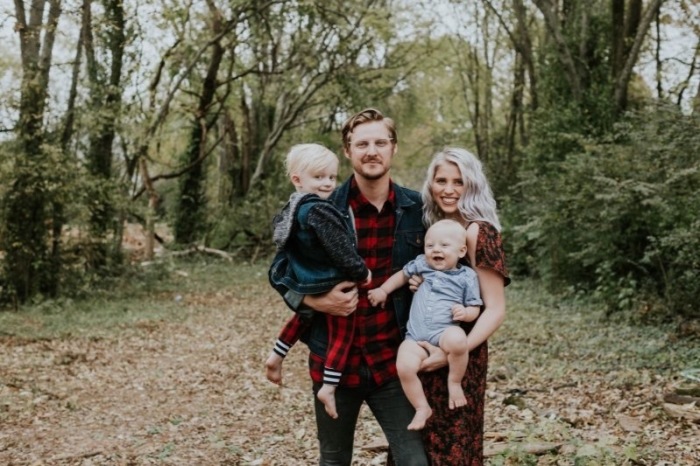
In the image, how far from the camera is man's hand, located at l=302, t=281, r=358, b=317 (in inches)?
120

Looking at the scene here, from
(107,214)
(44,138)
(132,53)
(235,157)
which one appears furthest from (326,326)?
(235,157)

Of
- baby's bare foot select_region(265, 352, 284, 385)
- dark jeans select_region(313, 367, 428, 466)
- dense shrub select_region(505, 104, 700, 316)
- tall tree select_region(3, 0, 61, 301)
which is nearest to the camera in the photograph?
dark jeans select_region(313, 367, 428, 466)

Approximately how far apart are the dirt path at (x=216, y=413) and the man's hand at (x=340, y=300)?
2.53 meters

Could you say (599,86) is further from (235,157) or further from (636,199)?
(235,157)

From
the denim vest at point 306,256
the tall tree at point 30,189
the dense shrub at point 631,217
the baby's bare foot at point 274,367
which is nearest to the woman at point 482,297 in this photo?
the denim vest at point 306,256

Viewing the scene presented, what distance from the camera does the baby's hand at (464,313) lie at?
115 inches

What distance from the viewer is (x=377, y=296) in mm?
3096

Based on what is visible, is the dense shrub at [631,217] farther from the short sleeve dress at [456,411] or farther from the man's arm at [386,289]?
the man's arm at [386,289]

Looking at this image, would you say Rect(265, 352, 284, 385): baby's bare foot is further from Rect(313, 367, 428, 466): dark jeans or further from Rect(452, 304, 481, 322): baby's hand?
Rect(452, 304, 481, 322): baby's hand

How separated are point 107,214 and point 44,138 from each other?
245 cm

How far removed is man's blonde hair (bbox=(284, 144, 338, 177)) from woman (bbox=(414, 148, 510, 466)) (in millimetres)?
501

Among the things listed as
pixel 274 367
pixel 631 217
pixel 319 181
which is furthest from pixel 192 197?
pixel 319 181

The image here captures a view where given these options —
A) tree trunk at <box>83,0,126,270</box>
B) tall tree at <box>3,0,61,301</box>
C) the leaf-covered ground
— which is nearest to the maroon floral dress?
the leaf-covered ground

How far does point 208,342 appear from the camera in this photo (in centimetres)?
1117
